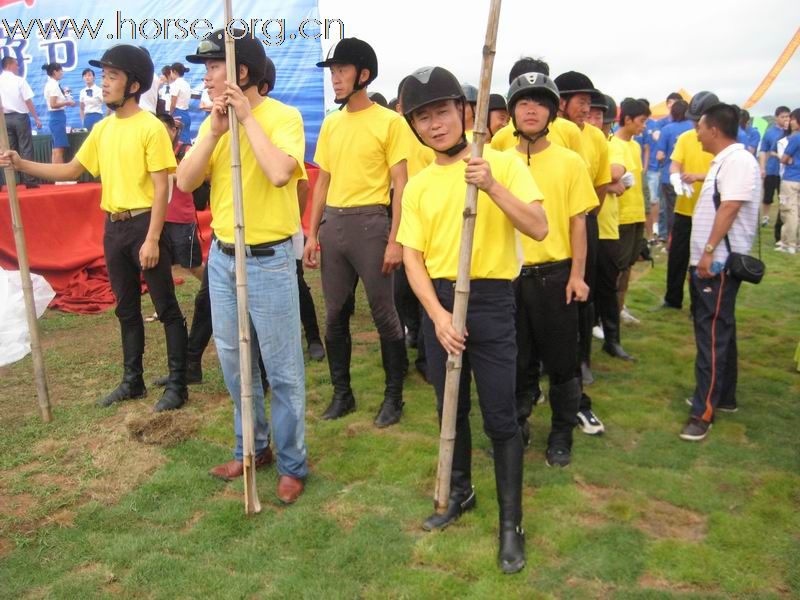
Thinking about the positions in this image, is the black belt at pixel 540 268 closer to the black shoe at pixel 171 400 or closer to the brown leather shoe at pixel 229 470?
the brown leather shoe at pixel 229 470

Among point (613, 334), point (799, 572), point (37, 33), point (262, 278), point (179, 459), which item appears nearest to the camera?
point (799, 572)

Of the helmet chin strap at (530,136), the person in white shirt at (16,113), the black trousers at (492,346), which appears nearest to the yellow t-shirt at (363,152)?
the helmet chin strap at (530,136)

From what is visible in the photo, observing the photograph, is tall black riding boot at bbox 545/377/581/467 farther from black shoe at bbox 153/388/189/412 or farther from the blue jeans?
black shoe at bbox 153/388/189/412

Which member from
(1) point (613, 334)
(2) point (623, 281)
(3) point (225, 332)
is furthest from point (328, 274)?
(2) point (623, 281)

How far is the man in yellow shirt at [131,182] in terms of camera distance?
4.57 meters

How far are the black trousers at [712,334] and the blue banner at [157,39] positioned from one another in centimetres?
894

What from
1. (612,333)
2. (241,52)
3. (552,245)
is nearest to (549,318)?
(552,245)

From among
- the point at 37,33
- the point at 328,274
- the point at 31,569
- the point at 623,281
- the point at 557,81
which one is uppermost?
the point at 37,33

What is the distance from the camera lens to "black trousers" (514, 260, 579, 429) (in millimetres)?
3809

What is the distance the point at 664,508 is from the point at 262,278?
7.78ft

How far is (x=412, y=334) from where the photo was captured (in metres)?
6.37

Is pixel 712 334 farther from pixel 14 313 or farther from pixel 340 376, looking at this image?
pixel 14 313

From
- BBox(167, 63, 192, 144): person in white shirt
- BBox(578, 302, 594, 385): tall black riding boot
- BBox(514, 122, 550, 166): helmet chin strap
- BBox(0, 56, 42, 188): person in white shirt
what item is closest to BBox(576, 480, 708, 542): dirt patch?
BBox(578, 302, 594, 385): tall black riding boot

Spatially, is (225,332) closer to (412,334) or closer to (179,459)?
(179,459)
